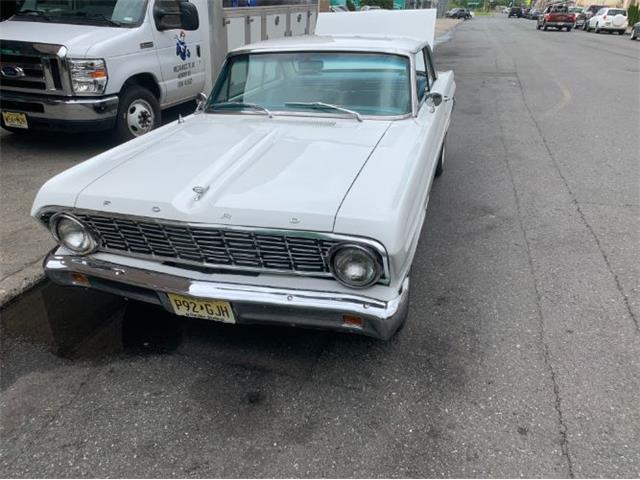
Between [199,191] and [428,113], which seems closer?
[199,191]

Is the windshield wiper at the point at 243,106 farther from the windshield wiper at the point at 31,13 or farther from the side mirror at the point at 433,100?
the windshield wiper at the point at 31,13

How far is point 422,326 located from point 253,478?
1506mm

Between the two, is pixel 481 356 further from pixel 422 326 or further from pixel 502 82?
pixel 502 82

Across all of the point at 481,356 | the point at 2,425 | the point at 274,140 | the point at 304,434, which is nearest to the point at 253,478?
the point at 304,434

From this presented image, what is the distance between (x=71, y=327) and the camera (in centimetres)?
337

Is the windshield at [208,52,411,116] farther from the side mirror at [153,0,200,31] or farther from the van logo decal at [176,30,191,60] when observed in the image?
the van logo decal at [176,30,191,60]

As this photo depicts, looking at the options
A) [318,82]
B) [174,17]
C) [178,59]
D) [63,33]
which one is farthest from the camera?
[178,59]

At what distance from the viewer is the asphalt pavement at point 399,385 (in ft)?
7.80

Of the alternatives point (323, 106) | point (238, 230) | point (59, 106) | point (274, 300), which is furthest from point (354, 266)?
point (59, 106)

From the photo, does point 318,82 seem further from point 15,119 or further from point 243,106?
point 15,119

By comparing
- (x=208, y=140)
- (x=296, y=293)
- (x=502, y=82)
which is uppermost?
(x=208, y=140)

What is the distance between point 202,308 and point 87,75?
167 inches

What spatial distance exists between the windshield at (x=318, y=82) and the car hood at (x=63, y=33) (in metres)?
2.45

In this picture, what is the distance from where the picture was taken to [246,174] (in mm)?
2938
